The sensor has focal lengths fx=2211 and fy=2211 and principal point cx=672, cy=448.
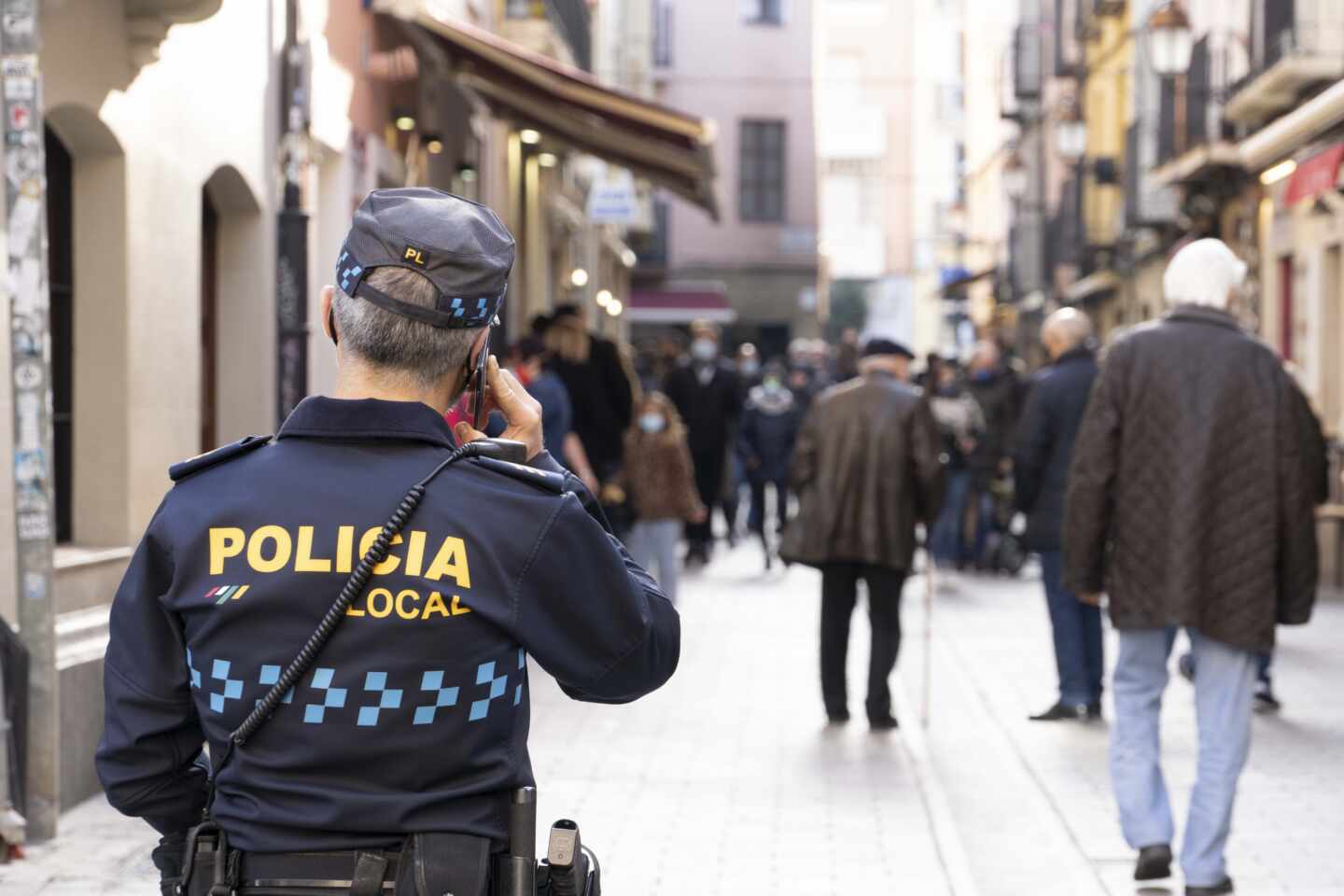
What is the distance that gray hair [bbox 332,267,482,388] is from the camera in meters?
2.78

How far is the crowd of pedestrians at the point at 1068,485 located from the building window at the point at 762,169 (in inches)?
1191

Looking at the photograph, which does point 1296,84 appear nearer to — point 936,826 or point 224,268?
point 224,268

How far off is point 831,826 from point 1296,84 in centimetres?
1615

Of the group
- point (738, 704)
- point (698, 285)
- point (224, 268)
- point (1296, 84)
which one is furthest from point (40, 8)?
point (698, 285)

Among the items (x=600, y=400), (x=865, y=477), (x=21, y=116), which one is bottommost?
(x=865, y=477)

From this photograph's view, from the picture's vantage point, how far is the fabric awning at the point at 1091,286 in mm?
36469

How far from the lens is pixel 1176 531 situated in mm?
6492

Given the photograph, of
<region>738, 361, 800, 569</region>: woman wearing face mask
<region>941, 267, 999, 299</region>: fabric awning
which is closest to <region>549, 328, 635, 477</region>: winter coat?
<region>738, 361, 800, 569</region>: woman wearing face mask

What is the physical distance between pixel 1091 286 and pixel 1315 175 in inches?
860

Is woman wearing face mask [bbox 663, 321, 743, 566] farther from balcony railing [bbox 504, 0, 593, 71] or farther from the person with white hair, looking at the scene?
the person with white hair

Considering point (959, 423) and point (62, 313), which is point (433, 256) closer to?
point (62, 313)

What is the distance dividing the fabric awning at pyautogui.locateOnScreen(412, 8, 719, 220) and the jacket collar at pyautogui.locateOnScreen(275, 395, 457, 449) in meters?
11.9

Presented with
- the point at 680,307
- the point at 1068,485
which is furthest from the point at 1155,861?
the point at 680,307

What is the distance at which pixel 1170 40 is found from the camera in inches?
1027
